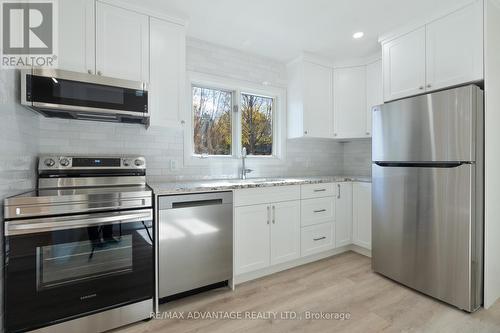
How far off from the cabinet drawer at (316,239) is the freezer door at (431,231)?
1.77 feet

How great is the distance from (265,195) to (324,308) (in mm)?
1064

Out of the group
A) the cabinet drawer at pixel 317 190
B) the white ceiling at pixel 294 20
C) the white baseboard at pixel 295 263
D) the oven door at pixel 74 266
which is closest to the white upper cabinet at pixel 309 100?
the white ceiling at pixel 294 20

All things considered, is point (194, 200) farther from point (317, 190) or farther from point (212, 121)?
point (317, 190)

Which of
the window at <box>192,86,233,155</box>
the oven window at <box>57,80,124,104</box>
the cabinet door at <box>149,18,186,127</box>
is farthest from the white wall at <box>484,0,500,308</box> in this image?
the oven window at <box>57,80,124,104</box>

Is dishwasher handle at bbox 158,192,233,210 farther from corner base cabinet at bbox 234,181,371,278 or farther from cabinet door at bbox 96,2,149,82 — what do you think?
cabinet door at bbox 96,2,149,82

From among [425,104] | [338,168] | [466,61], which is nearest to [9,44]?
[425,104]

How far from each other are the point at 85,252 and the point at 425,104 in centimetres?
280

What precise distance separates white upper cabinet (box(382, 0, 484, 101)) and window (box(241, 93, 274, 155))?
1446mm

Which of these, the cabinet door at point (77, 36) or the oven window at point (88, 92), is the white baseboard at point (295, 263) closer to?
the oven window at point (88, 92)

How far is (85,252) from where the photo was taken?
1552 millimetres

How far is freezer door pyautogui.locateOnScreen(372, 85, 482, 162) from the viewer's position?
1790 mm

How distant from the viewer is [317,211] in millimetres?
2764

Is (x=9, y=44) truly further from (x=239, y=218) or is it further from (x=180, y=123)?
(x=239, y=218)

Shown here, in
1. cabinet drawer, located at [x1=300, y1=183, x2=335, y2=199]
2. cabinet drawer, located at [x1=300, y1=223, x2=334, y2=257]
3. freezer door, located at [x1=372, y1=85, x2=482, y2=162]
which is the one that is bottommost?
cabinet drawer, located at [x1=300, y1=223, x2=334, y2=257]
